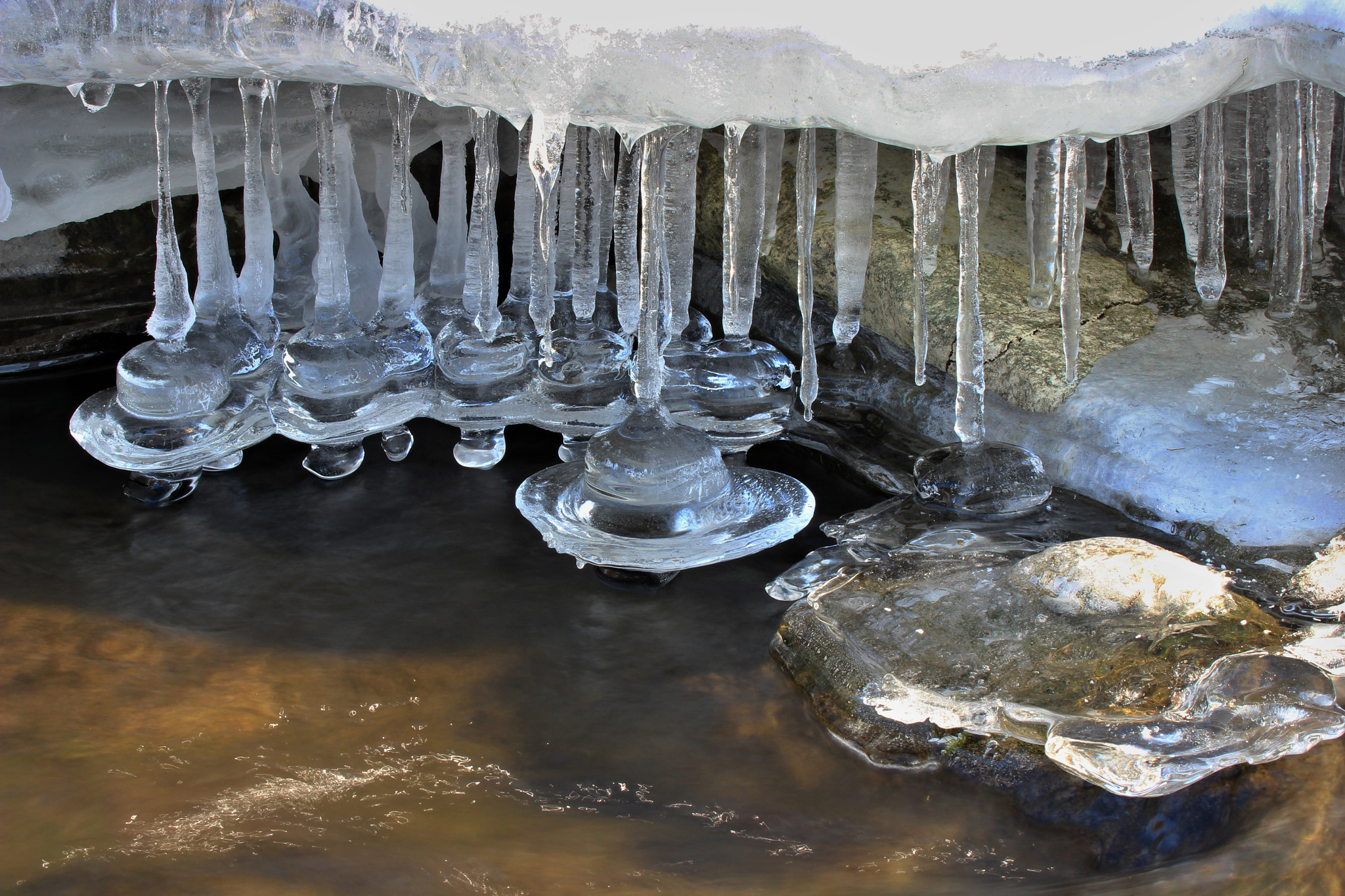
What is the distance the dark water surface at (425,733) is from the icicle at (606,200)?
90cm

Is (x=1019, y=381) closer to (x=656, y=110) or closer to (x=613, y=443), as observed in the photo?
(x=613, y=443)

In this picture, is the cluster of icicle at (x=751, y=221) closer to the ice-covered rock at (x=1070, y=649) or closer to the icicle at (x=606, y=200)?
the icicle at (x=606, y=200)

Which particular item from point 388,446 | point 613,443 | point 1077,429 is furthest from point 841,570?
point 388,446

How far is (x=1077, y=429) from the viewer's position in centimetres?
266

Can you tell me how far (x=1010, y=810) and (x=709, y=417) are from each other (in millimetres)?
1404

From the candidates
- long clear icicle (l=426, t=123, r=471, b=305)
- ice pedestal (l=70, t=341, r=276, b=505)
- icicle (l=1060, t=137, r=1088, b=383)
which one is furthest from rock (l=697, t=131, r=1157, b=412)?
ice pedestal (l=70, t=341, r=276, b=505)

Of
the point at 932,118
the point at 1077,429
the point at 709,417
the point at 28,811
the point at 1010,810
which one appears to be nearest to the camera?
the point at 28,811

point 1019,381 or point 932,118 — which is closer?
point 932,118

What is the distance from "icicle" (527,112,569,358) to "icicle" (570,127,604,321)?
11cm

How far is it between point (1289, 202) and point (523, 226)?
6.21ft

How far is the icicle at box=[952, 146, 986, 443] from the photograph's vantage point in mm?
2207

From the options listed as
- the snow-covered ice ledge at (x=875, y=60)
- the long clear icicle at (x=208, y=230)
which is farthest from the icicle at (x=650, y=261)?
A: the long clear icicle at (x=208, y=230)

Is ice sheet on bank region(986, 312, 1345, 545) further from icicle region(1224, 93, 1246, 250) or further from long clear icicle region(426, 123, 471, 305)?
long clear icicle region(426, 123, 471, 305)

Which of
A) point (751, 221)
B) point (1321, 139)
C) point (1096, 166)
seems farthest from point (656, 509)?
point (1321, 139)
